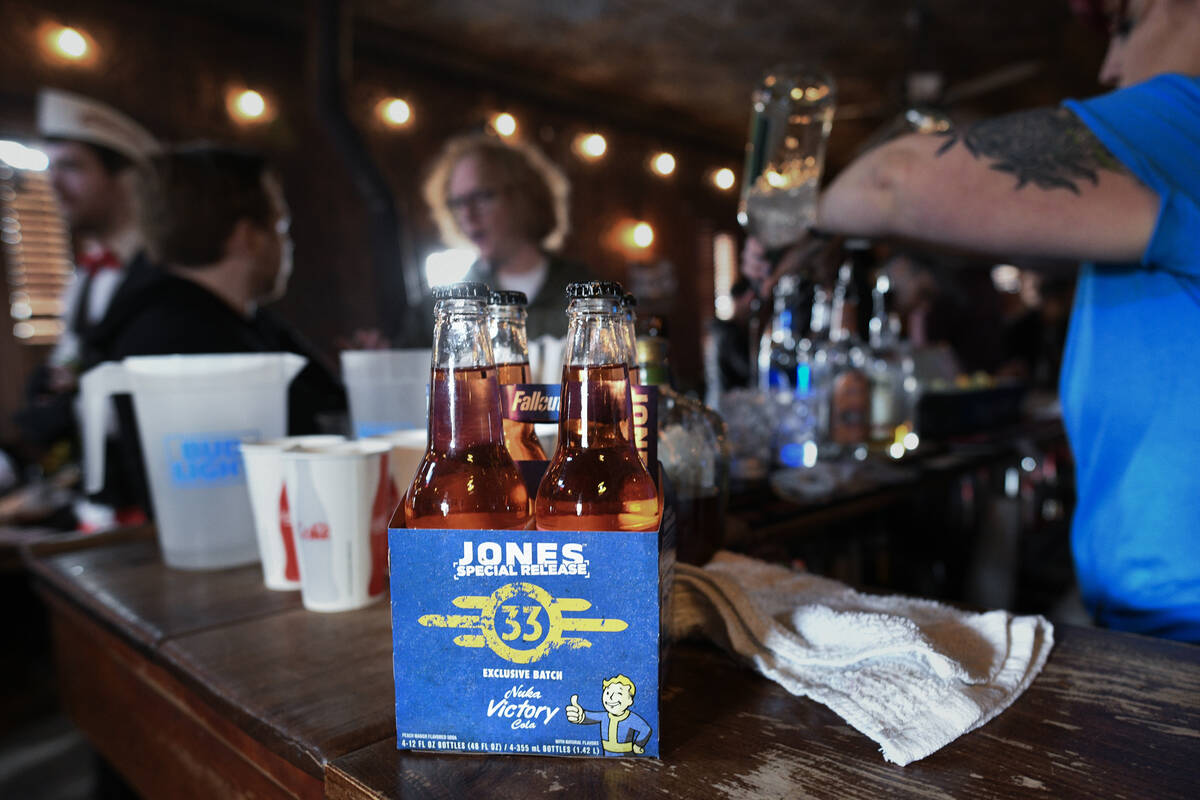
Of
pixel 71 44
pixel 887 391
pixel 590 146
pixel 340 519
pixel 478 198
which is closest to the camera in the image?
pixel 340 519

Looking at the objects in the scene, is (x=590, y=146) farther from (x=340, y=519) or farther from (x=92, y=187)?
(x=340, y=519)

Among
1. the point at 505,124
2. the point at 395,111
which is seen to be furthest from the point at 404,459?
the point at 505,124

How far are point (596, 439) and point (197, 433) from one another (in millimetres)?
692

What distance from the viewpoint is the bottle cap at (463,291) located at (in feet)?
1.76

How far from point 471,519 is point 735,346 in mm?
1686

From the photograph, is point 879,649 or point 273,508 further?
point 273,508

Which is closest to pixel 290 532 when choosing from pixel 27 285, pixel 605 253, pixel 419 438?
pixel 419 438

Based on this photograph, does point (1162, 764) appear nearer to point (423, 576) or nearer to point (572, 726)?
point (572, 726)

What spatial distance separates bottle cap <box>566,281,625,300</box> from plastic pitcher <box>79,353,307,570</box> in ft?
2.12

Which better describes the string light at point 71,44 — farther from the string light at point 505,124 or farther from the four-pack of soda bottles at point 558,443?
the four-pack of soda bottles at point 558,443

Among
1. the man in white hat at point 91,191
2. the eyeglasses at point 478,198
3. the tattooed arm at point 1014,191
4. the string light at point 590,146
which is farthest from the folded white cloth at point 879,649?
the string light at point 590,146

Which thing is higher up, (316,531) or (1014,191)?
(1014,191)

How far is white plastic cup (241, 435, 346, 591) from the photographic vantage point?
90cm

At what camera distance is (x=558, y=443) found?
556mm
